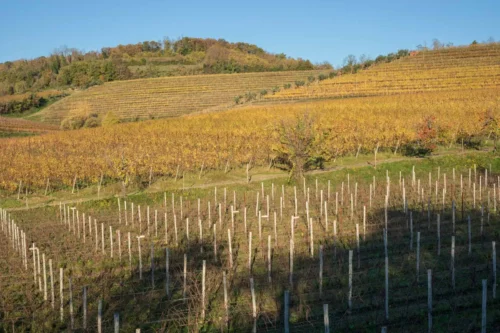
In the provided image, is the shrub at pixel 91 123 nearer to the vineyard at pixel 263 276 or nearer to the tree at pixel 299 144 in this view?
the tree at pixel 299 144

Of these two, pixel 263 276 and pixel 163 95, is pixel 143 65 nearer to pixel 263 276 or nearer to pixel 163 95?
pixel 163 95

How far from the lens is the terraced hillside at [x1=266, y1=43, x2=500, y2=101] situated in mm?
54375

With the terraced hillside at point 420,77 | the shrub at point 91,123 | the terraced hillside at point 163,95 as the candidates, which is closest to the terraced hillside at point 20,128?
the shrub at point 91,123

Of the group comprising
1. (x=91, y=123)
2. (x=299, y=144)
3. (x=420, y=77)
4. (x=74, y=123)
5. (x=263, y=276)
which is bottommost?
Answer: (x=263, y=276)

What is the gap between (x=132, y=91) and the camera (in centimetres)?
7394

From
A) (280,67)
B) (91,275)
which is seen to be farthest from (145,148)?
(280,67)

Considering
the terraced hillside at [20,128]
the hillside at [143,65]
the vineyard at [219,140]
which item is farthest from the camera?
the hillside at [143,65]

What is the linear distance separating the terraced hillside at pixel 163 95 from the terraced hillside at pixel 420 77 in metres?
9.13

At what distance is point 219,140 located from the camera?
33.3m

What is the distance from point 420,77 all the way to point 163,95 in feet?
98.5

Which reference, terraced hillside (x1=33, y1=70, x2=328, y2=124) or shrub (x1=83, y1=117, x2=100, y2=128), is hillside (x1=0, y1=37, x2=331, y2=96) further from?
shrub (x1=83, y1=117, x2=100, y2=128)

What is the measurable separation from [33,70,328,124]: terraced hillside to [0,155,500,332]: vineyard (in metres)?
44.8

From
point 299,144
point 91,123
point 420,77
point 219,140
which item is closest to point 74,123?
point 91,123

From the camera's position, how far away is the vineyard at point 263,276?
31.9 feet
